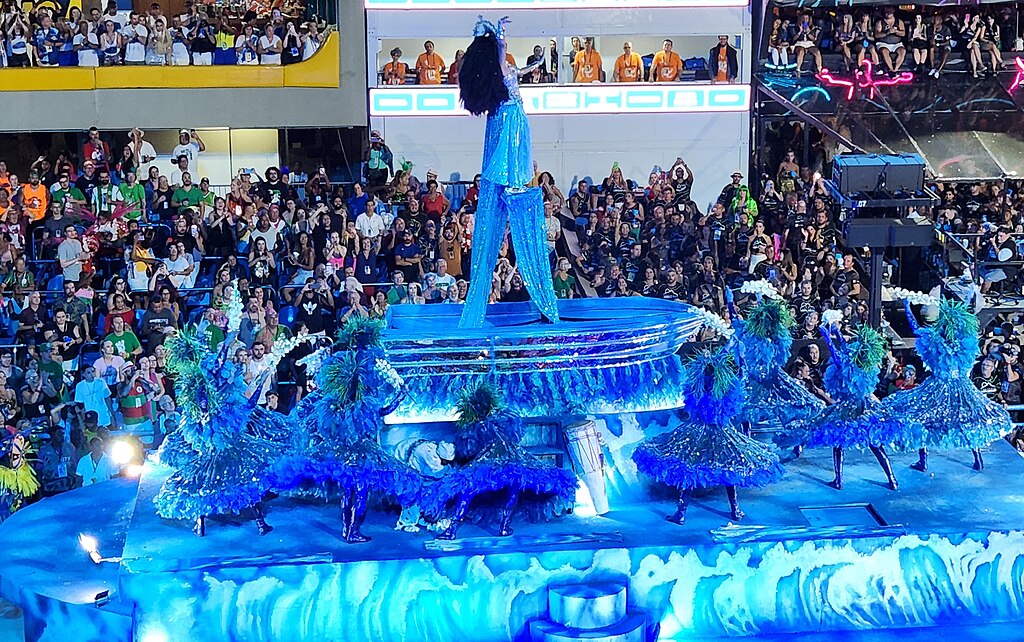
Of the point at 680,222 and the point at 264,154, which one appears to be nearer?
the point at 680,222

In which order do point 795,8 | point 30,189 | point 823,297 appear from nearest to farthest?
1. point 823,297
2. point 30,189
3. point 795,8

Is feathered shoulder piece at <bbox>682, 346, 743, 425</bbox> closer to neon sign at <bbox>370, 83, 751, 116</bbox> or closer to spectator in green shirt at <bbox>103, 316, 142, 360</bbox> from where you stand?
spectator in green shirt at <bbox>103, 316, 142, 360</bbox>

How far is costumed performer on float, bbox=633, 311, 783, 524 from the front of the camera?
12.4 meters

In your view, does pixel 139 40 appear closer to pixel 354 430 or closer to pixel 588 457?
pixel 354 430

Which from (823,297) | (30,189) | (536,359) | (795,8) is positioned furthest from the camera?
(795,8)

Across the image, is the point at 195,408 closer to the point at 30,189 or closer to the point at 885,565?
the point at 885,565

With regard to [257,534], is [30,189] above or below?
above

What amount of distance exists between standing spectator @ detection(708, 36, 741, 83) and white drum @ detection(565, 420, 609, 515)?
9411 millimetres

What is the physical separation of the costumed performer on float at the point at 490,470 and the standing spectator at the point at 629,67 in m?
9.69

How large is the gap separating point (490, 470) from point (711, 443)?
159cm

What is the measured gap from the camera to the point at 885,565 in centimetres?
1248

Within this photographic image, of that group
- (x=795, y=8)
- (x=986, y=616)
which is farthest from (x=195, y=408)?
(x=795, y=8)

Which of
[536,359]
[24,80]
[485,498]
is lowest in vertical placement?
[485,498]

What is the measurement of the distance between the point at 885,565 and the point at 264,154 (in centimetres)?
1200
